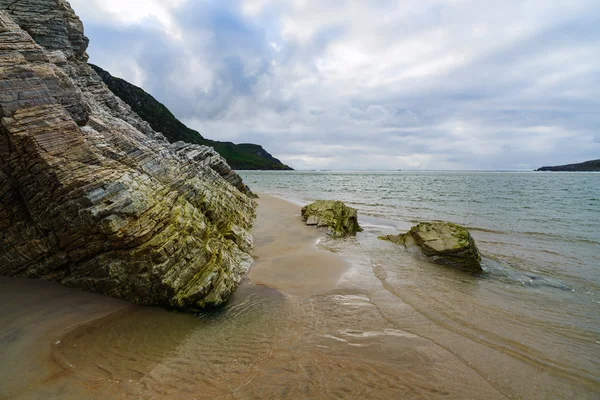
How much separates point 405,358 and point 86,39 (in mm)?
25306

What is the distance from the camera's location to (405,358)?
6852 millimetres

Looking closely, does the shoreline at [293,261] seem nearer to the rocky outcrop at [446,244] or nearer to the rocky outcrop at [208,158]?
the rocky outcrop at [446,244]

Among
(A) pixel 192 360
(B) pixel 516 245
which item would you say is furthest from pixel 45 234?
(B) pixel 516 245

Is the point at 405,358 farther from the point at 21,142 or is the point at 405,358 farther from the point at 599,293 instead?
the point at 21,142

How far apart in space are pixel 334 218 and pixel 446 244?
8728 mm

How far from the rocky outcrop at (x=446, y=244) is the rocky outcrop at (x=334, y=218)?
15.4 feet

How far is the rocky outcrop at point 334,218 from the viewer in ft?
68.3

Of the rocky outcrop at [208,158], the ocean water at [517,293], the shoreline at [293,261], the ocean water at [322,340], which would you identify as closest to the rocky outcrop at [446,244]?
the ocean water at [517,293]

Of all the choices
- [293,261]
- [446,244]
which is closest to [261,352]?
[293,261]

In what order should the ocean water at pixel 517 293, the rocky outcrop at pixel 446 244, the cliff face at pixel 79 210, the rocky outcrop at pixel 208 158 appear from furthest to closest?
the rocky outcrop at pixel 208 158 → the rocky outcrop at pixel 446 244 → the cliff face at pixel 79 210 → the ocean water at pixel 517 293

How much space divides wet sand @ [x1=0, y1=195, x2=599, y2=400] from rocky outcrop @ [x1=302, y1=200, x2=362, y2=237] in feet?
34.7

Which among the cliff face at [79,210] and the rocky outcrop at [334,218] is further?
the rocky outcrop at [334,218]

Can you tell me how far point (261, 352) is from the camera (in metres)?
6.86

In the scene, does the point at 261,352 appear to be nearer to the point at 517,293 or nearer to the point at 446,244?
the point at 517,293
